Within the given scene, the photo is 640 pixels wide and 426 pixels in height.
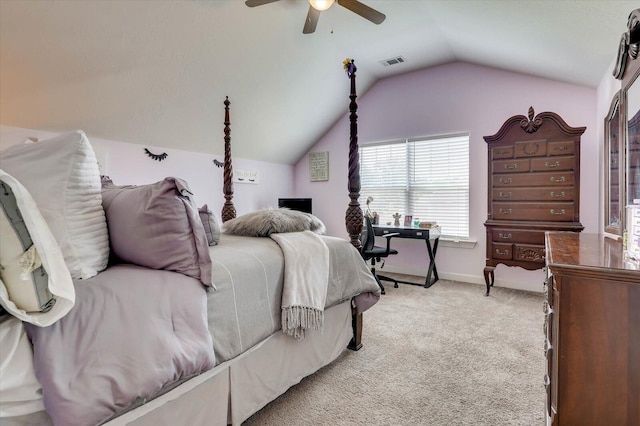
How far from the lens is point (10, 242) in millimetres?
794

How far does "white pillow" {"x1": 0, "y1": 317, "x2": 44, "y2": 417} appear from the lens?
2.51 ft

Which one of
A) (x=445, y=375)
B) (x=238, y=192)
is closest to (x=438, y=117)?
(x=238, y=192)

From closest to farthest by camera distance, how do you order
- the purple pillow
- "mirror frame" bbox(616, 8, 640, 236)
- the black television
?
the purple pillow < "mirror frame" bbox(616, 8, 640, 236) < the black television

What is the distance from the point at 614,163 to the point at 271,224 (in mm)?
2276

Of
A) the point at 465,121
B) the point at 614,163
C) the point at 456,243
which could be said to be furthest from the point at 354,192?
the point at 465,121

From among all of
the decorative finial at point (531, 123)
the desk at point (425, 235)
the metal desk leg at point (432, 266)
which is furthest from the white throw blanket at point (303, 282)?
the decorative finial at point (531, 123)

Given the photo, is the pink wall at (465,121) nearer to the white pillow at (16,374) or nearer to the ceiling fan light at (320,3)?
the ceiling fan light at (320,3)

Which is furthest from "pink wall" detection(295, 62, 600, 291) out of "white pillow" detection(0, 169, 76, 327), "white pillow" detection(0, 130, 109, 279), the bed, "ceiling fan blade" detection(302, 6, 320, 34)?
"white pillow" detection(0, 169, 76, 327)

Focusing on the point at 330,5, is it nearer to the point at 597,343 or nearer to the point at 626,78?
the point at 626,78

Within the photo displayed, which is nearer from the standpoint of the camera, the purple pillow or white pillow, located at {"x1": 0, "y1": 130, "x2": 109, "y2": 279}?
white pillow, located at {"x1": 0, "y1": 130, "x2": 109, "y2": 279}

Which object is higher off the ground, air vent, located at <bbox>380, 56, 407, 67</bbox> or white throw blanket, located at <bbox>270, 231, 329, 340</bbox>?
air vent, located at <bbox>380, 56, 407, 67</bbox>

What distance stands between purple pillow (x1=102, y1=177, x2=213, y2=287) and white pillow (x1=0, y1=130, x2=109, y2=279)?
0.10 metres

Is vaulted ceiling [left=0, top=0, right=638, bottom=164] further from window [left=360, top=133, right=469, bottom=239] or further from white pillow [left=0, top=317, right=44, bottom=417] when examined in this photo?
white pillow [left=0, top=317, right=44, bottom=417]

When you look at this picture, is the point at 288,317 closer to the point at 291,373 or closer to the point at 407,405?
the point at 291,373
